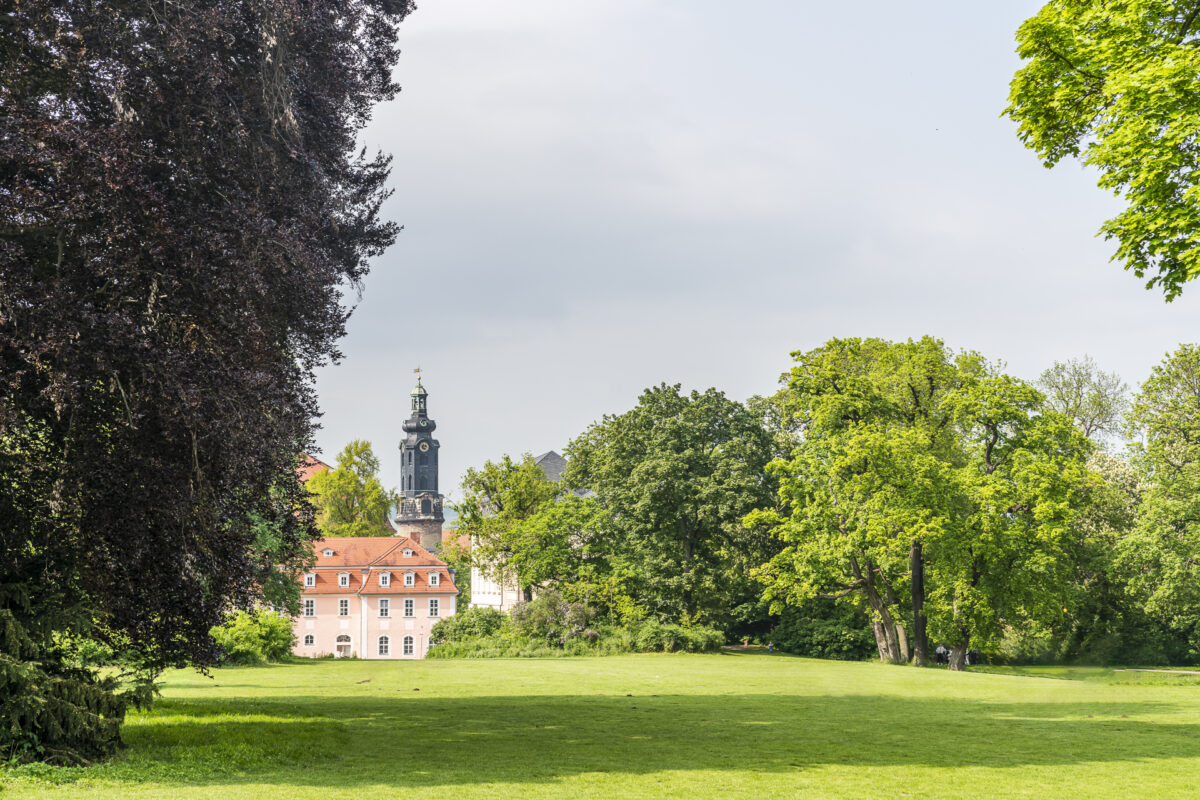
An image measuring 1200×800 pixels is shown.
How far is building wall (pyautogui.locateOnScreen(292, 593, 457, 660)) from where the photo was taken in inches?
3002

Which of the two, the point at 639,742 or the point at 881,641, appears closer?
the point at 639,742

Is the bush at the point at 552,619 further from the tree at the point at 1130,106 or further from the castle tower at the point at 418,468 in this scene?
the castle tower at the point at 418,468

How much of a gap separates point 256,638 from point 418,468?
339 ft

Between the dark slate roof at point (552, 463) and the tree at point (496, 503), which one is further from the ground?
the dark slate roof at point (552, 463)

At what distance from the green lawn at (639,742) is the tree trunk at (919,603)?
463 inches

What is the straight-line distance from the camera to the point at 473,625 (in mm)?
47812

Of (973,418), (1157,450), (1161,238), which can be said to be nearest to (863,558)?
(973,418)

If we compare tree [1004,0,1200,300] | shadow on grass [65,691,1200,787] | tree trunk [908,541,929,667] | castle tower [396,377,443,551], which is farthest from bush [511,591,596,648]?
castle tower [396,377,443,551]

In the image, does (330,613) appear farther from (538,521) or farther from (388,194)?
(388,194)

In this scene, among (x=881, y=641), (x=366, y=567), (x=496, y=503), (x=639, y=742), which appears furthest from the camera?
(x=366, y=567)

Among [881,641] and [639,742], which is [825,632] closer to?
[881,641]

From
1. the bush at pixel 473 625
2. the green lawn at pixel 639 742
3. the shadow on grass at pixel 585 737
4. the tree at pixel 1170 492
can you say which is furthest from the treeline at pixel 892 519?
the shadow on grass at pixel 585 737

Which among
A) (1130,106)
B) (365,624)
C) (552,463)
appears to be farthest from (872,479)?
(552,463)

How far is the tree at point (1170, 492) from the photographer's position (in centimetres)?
3525
